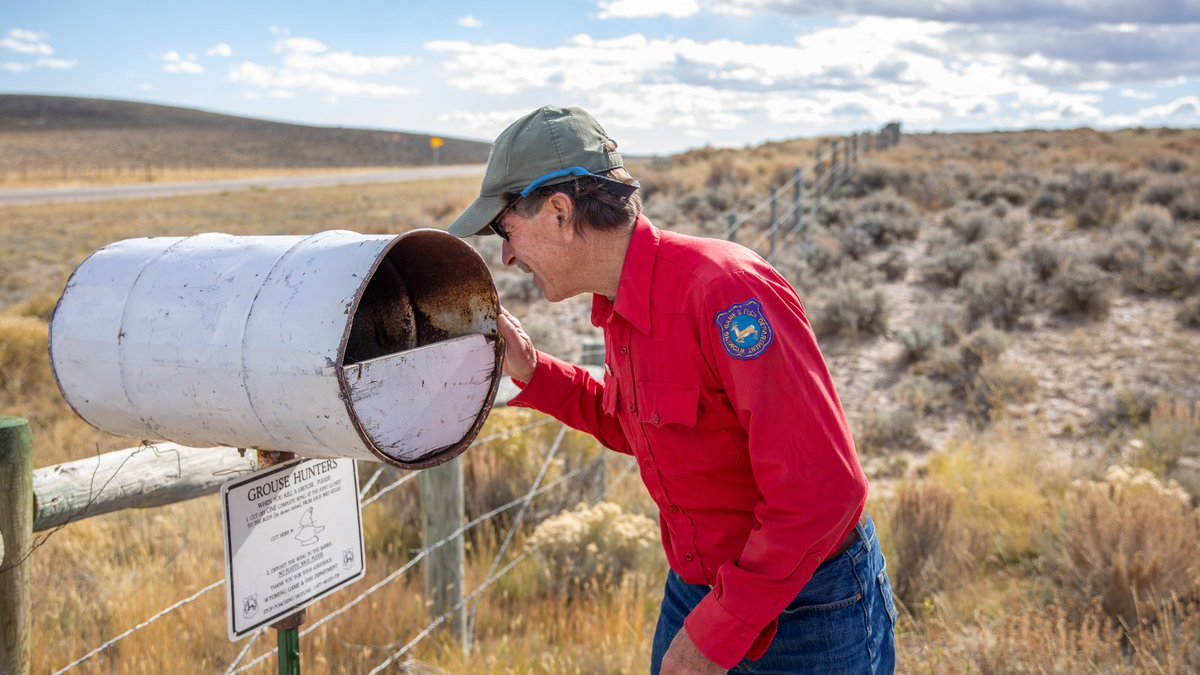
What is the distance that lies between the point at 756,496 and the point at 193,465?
5.05ft

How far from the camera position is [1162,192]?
43.5 ft

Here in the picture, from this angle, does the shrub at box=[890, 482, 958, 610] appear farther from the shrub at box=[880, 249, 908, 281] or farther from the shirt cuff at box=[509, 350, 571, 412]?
the shrub at box=[880, 249, 908, 281]

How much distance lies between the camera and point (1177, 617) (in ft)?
11.5

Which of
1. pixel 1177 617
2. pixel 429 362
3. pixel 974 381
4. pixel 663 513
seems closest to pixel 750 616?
pixel 663 513

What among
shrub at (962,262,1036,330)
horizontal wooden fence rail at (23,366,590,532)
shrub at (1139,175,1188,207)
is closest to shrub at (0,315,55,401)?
horizontal wooden fence rail at (23,366,590,532)

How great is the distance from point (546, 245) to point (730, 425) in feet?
1.71

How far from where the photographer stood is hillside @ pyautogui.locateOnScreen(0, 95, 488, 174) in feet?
233

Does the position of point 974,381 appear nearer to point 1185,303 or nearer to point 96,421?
point 1185,303

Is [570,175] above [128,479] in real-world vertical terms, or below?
above

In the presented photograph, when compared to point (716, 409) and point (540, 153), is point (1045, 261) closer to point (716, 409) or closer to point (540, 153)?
point (716, 409)

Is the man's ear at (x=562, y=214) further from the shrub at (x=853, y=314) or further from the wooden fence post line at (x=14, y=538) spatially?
the shrub at (x=853, y=314)

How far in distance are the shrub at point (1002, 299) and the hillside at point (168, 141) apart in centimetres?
6197

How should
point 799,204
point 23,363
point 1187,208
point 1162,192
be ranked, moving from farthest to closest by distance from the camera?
point 799,204, point 1162,192, point 1187,208, point 23,363

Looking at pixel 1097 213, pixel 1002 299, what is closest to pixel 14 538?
pixel 1002 299
